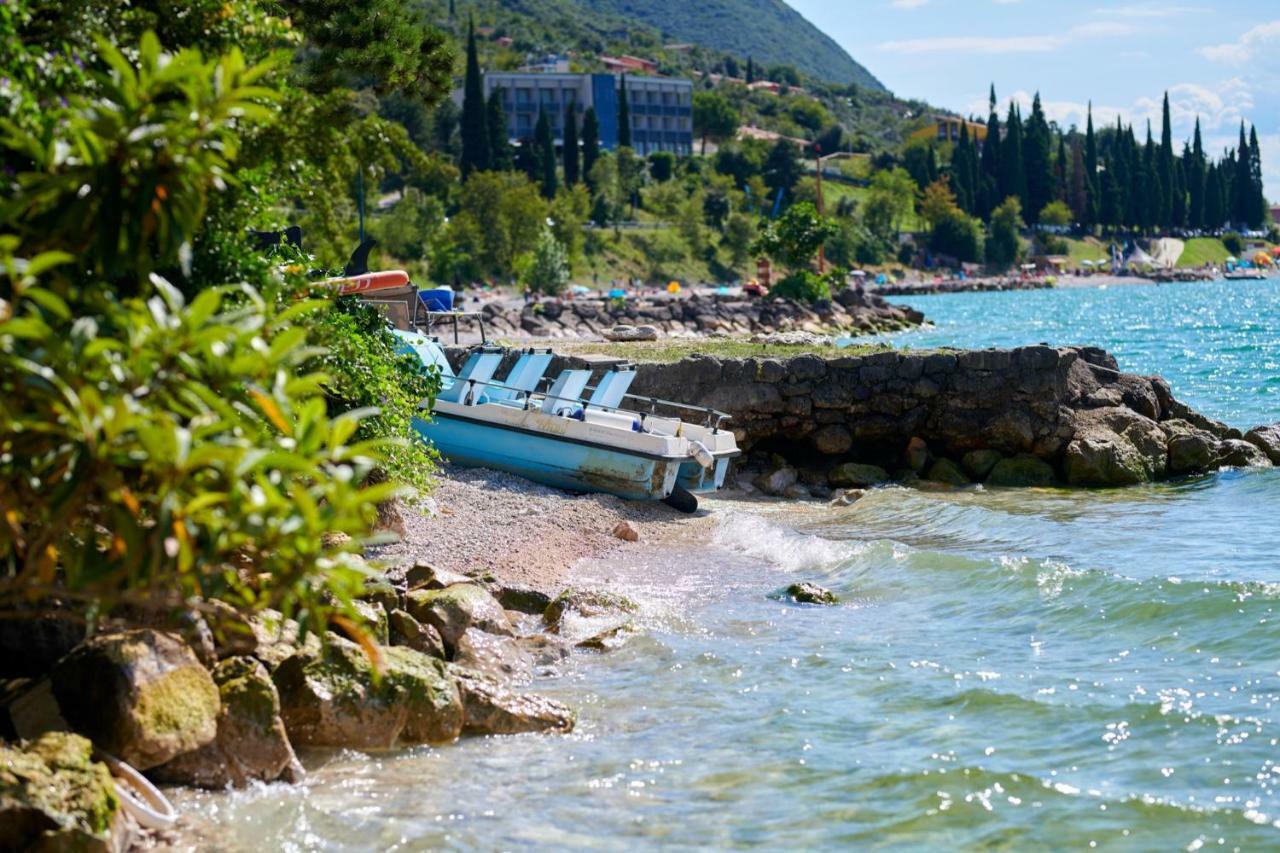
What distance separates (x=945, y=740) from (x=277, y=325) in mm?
5754

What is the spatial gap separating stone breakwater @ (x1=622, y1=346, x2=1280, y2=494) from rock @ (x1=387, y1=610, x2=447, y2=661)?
13098 millimetres

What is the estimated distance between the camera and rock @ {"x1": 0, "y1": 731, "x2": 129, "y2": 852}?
255 inches

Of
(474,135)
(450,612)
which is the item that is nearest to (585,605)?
(450,612)

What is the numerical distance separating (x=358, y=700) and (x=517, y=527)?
812 centimetres

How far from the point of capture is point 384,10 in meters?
14.9

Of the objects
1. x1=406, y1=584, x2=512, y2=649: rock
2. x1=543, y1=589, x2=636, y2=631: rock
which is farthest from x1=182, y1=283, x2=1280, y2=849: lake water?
x1=406, y1=584, x2=512, y2=649: rock

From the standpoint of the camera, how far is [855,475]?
2341 centimetres

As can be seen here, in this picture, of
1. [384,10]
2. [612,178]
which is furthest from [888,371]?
[612,178]

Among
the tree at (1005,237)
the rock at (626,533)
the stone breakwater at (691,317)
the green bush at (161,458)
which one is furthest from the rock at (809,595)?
the tree at (1005,237)

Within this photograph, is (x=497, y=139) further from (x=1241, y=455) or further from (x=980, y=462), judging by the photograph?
(x=1241, y=455)

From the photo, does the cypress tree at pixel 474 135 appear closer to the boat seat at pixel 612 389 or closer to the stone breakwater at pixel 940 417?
the stone breakwater at pixel 940 417

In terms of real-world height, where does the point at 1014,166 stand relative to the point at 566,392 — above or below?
above

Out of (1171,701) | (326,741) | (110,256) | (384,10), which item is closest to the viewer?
(110,256)

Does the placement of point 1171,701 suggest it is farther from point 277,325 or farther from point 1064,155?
point 1064,155
